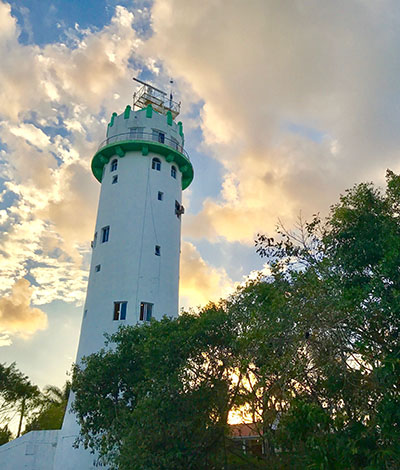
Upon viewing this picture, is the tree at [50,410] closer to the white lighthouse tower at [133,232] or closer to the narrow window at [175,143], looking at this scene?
the white lighthouse tower at [133,232]

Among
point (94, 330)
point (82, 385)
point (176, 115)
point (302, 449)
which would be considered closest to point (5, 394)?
point (94, 330)

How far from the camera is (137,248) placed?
26750 millimetres

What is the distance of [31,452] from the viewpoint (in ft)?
83.4

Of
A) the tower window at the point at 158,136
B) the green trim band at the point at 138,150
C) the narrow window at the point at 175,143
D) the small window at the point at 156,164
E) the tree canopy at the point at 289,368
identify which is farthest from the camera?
the narrow window at the point at 175,143

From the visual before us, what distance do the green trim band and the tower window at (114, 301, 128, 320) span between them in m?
11.4

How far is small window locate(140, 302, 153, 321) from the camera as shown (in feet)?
82.4

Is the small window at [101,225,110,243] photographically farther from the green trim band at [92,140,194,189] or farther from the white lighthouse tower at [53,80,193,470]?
the green trim band at [92,140,194,189]

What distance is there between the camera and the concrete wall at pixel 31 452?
2505 centimetres

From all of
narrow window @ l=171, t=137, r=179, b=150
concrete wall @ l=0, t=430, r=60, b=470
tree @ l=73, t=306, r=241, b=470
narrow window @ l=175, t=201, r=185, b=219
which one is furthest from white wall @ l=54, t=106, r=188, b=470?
tree @ l=73, t=306, r=241, b=470

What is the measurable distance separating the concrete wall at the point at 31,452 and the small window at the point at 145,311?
28.7 ft

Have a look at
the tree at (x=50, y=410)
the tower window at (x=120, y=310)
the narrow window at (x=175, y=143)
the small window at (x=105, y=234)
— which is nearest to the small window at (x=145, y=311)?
the tower window at (x=120, y=310)

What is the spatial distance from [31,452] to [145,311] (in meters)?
11.3

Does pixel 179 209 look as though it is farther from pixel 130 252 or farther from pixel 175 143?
pixel 130 252

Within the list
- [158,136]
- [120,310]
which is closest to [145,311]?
[120,310]
